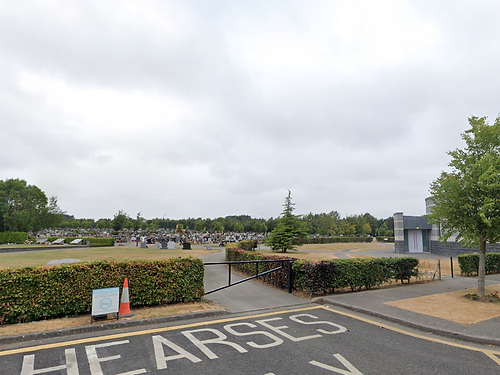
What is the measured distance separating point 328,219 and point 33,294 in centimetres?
7642

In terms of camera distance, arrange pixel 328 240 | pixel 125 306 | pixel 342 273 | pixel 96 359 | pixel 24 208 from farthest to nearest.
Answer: pixel 24 208, pixel 328 240, pixel 342 273, pixel 125 306, pixel 96 359

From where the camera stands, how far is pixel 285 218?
A: 116 feet

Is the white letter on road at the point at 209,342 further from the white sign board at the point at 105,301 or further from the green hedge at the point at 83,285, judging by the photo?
the green hedge at the point at 83,285

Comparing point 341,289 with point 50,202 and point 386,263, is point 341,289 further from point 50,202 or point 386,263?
point 50,202

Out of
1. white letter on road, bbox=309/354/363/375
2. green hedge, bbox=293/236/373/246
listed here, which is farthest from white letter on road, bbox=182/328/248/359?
green hedge, bbox=293/236/373/246

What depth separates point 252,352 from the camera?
4.99 m

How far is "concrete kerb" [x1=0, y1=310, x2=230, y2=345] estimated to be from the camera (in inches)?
210

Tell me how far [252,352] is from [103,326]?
3113mm

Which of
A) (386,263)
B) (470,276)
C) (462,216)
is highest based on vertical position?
(462,216)

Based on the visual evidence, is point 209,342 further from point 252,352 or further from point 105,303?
point 105,303

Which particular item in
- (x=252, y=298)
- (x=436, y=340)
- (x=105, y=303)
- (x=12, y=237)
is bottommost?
(x=12, y=237)

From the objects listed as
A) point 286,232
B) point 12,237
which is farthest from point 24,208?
point 286,232

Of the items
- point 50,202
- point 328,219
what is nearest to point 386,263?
point 328,219

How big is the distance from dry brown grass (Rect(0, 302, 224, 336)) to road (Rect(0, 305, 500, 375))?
1.77ft
